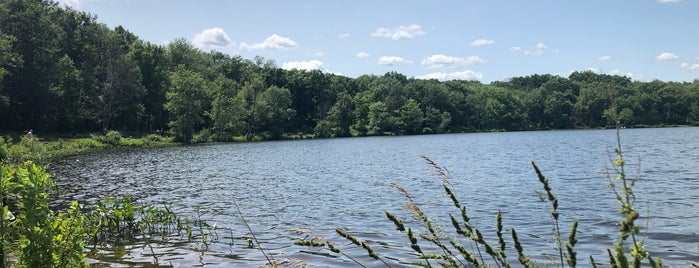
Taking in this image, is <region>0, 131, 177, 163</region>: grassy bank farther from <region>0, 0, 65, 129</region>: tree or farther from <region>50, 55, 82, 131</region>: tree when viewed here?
<region>0, 0, 65, 129</region>: tree

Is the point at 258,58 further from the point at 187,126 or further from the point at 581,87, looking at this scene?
the point at 581,87

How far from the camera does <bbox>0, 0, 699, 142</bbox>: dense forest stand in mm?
69375

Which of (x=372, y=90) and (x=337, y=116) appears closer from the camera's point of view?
(x=337, y=116)

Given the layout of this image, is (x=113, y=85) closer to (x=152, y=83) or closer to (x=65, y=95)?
(x=65, y=95)

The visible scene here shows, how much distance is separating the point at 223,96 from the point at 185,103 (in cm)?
1422

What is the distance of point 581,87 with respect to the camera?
174 m

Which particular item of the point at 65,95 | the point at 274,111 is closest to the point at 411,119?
the point at 274,111

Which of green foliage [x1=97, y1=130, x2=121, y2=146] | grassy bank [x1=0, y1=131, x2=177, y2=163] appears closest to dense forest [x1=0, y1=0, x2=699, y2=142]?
grassy bank [x1=0, y1=131, x2=177, y2=163]

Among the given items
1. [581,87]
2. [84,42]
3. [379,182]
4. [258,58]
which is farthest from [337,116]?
[379,182]

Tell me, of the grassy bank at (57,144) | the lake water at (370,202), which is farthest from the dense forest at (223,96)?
the lake water at (370,202)

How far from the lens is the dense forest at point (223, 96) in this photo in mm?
69375

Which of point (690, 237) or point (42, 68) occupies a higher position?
point (42, 68)

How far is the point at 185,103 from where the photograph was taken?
300 ft

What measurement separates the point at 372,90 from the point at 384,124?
21.8 m
